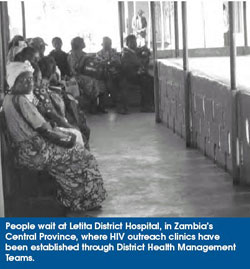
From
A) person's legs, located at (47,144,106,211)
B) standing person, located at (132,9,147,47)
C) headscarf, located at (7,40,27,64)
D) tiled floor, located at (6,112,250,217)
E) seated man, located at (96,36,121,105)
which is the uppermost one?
standing person, located at (132,9,147,47)

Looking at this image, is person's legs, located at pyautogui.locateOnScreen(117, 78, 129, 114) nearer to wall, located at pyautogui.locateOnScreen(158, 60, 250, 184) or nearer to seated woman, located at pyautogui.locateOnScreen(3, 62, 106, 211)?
wall, located at pyautogui.locateOnScreen(158, 60, 250, 184)

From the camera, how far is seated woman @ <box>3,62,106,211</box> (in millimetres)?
5668

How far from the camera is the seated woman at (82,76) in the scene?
11680 millimetres

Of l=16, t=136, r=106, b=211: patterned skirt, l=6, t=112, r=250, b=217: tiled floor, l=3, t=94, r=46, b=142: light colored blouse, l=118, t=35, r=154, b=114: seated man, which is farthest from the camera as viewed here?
l=118, t=35, r=154, b=114: seated man

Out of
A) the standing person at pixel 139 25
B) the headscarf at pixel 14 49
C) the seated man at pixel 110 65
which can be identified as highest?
the standing person at pixel 139 25

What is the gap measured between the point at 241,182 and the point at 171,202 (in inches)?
29.5

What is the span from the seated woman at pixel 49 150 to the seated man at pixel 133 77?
6.30m

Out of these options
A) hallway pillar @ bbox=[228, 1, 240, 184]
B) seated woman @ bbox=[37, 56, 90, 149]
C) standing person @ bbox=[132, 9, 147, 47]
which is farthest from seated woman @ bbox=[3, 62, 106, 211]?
standing person @ bbox=[132, 9, 147, 47]

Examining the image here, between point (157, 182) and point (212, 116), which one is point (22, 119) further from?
point (212, 116)

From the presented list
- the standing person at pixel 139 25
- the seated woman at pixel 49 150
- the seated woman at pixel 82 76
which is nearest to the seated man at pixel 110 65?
the seated woman at pixel 82 76

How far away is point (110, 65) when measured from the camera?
1266cm

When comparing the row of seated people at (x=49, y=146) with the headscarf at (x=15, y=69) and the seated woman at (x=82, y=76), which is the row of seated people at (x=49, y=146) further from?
the seated woman at (x=82, y=76)

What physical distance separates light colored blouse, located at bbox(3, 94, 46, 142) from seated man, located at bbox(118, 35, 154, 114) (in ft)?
21.6

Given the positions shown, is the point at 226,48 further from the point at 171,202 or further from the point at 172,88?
the point at 171,202
